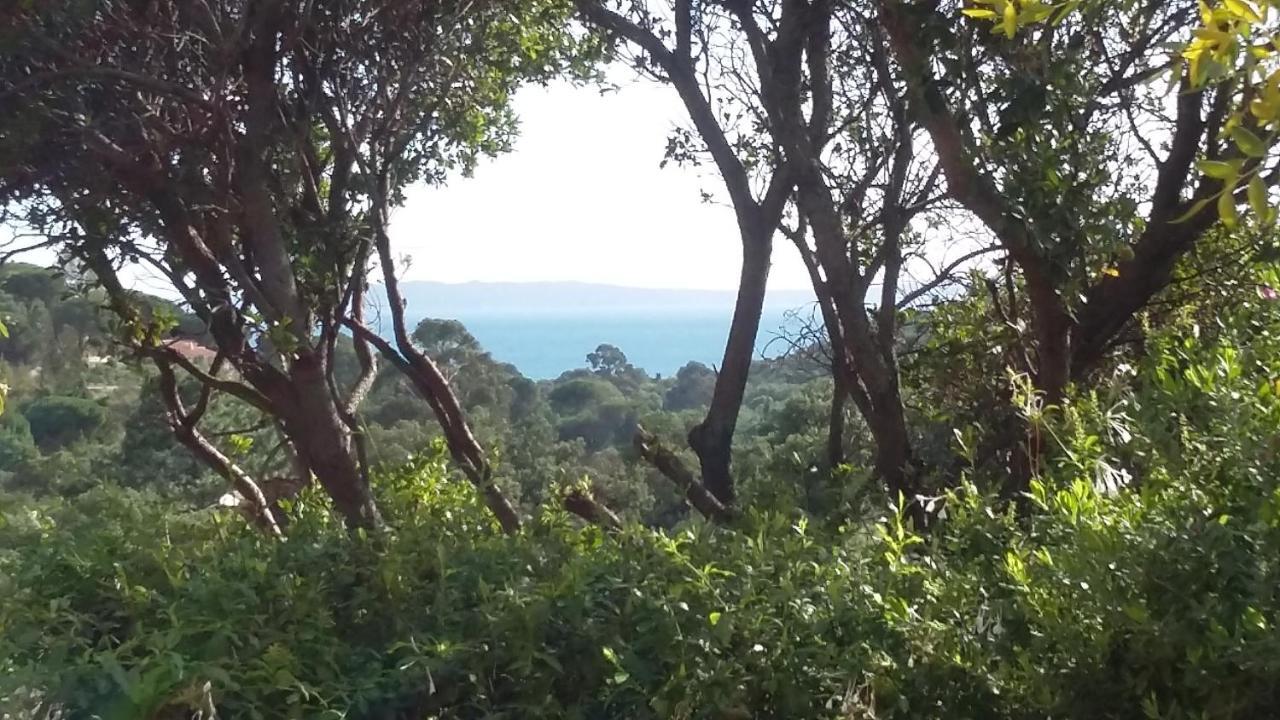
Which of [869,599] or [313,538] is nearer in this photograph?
[869,599]

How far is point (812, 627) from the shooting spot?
7.86 ft

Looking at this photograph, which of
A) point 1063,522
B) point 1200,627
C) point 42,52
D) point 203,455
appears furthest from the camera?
point 203,455

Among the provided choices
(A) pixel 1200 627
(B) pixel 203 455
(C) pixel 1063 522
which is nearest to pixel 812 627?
(C) pixel 1063 522

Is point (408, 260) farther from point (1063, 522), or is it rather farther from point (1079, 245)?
point (1063, 522)

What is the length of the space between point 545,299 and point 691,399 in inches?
53.8

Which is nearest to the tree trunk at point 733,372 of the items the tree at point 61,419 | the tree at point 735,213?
the tree at point 735,213

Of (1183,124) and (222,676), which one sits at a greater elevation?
Answer: (1183,124)

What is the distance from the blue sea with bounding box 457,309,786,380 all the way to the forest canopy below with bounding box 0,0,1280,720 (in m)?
0.29

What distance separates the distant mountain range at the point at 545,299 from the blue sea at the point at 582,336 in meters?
0.04

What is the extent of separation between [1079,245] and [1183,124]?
1.14 metres

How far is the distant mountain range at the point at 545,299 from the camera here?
6219mm

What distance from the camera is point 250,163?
442cm

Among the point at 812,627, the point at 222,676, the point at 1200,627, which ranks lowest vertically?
the point at 222,676

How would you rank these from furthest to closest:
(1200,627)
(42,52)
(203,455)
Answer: (203,455), (42,52), (1200,627)
